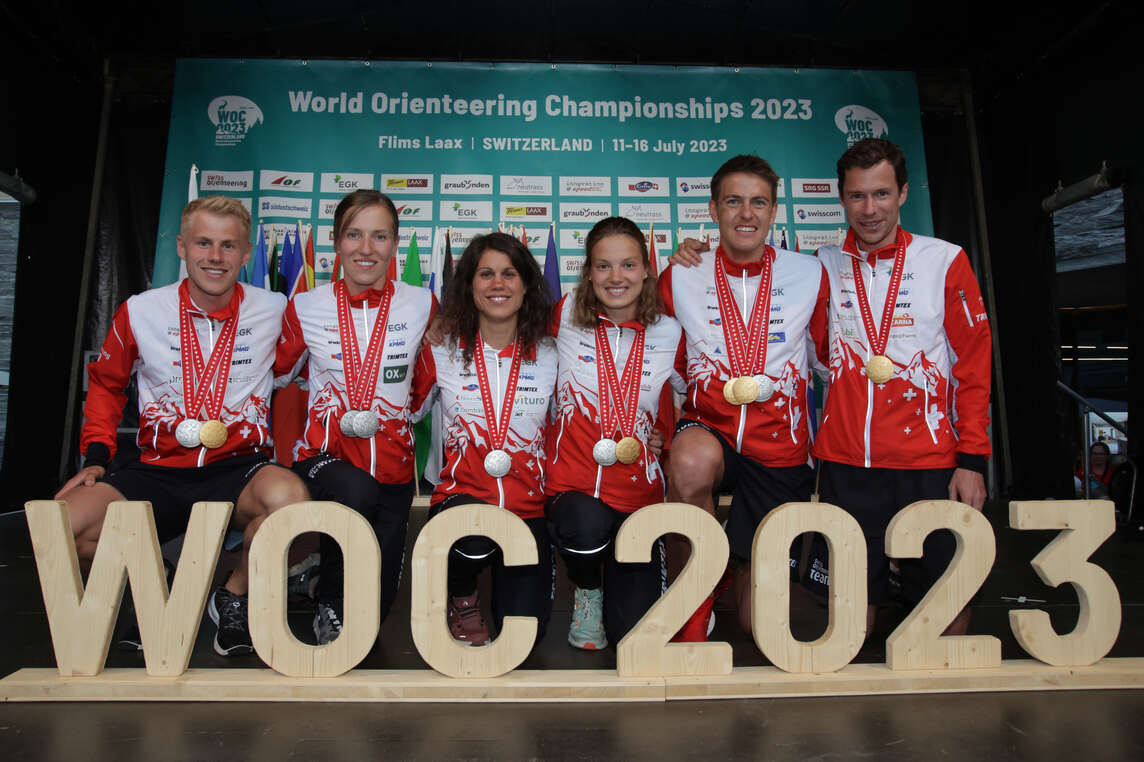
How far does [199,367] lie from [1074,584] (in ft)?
8.46

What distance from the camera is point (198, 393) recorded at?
2.40 m

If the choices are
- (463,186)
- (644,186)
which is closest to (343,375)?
(463,186)

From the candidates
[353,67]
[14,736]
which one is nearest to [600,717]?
[14,736]

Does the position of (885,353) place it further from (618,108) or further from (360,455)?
(618,108)

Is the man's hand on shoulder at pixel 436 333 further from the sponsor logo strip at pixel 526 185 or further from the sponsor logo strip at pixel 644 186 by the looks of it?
the sponsor logo strip at pixel 644 186

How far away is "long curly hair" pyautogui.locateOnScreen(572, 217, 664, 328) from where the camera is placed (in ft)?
8.09

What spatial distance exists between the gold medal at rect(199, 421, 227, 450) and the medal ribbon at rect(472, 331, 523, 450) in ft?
2.65

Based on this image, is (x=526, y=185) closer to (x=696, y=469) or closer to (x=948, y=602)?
(x=696, y=469)

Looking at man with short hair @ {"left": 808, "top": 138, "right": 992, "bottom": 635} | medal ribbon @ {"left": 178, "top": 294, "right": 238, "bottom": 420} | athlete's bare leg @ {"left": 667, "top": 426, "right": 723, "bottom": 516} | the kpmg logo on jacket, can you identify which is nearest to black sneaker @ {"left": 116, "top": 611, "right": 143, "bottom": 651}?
medal ribbon @ {"left": 178, "top": 294, "right": 238, "bottom": 420}

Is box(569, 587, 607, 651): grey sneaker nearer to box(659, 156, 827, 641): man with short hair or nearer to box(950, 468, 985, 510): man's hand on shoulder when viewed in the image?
box(659, 156, 827, 641): man with short hair

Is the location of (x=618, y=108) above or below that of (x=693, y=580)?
above

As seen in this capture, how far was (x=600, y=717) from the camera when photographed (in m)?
1.64

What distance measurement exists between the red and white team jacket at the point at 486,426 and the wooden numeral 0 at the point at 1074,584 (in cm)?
135

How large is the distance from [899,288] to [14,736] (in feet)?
8.55
